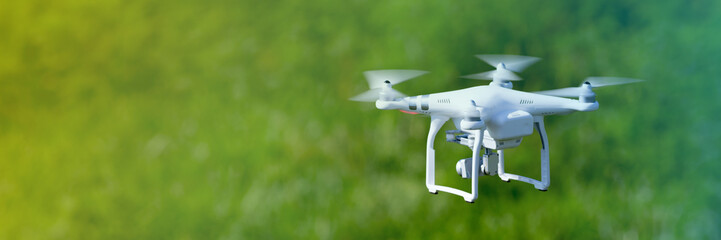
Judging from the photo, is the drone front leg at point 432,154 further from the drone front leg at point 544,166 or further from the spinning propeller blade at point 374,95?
the drone front leg at point 544,166

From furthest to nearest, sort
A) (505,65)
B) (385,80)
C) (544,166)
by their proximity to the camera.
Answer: (544,166)
(505,65)
(385,80)

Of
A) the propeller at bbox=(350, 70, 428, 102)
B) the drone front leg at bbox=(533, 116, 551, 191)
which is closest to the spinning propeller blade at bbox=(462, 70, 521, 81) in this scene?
the drone front leg at bbox=(533, 116, 551, 191)

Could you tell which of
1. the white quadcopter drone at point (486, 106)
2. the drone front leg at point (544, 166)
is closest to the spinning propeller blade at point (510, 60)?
the white quadcopter drone at point (486, 106)

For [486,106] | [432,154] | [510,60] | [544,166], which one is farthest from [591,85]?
[432,154]

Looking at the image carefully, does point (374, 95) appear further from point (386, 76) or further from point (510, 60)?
point (510, 60)

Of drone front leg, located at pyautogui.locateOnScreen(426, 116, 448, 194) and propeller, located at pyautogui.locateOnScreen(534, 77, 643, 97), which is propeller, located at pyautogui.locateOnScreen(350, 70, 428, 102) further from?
propeller, located at pyautogui.locateOnScreen(534, 77, 643, 97)

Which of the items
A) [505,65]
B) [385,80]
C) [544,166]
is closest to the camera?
[385,80]

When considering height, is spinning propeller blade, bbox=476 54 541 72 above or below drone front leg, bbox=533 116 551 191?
above

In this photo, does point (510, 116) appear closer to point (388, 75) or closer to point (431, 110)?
point (431, 110)

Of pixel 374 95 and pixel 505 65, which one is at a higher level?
pixel 505 65
